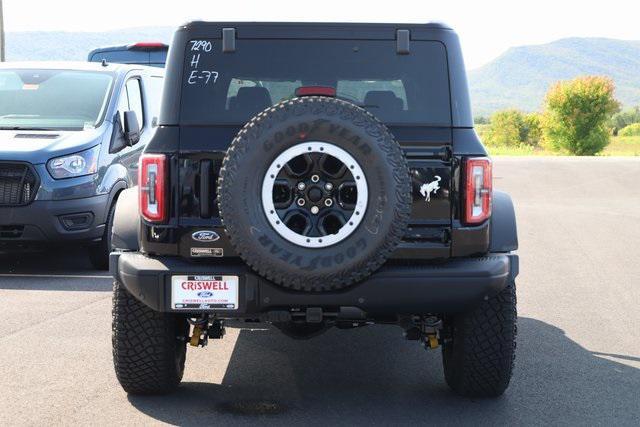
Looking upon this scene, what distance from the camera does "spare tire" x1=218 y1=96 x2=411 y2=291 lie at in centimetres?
468

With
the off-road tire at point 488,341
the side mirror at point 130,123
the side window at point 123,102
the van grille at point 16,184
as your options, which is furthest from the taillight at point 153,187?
the side window at point 123,102

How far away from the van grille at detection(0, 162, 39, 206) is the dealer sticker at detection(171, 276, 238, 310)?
16.3 ft

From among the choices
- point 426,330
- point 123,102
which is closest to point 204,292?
point 426,330

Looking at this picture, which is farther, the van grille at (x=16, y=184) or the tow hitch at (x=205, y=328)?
the van grille at (x=16, y=184)

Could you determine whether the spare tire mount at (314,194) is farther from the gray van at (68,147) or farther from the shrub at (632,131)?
the shrub at (632,131)

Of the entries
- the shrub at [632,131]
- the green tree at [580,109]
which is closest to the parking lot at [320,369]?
the green tree at [580,109]

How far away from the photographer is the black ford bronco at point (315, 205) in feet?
15.4

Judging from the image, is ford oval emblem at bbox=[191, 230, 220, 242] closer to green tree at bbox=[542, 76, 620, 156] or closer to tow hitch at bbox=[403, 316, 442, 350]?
tow hitch at bbox=[403, 316, 442, 350]

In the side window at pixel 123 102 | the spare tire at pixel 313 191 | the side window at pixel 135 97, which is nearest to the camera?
the spare tire at pixel 313 191

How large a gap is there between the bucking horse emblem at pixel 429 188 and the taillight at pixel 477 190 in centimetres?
14

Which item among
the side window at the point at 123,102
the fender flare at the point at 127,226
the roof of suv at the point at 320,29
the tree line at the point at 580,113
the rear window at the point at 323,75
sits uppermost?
the roof of suv at the point at 320,29

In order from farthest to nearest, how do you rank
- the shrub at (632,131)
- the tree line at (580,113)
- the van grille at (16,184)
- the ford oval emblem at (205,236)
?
1. the shrub at (632,131)
2. the tree line at (580,113)
3. the van grille at (16,184)
4. the ford oval emblem at (205,236)

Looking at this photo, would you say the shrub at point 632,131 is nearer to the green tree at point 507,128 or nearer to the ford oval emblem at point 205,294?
the green tree at point 507,128

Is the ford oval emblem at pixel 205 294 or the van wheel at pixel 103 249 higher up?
the ford oval emblem at pixel 205 294
